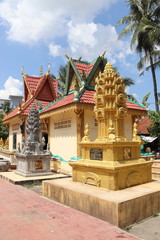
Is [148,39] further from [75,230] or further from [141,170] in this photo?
[75,230]

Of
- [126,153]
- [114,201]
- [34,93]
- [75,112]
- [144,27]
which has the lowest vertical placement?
[114,201]

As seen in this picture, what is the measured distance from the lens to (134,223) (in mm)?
4828

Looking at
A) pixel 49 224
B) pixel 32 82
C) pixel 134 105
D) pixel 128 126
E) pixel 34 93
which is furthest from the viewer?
pixel 32 82

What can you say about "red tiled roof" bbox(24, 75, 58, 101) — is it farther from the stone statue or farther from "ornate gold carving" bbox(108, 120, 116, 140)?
"ornate gold carving" bbox(108, 120, 116, 140)

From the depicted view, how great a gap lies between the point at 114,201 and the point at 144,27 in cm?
1876

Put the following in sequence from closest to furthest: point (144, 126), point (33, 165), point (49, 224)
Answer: point (49, 224) < point (33, 165) < point (144, 126)

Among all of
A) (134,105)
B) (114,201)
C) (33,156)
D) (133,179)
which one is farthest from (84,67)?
(114,201)

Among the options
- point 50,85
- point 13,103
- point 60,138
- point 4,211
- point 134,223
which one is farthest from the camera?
point 13,103

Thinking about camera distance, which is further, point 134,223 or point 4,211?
point 4,211

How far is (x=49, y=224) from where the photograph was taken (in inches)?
182

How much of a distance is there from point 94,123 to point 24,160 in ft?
13.9

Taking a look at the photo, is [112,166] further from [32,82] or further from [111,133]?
[32,82]

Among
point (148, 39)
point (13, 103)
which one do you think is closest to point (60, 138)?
point (148, 39)

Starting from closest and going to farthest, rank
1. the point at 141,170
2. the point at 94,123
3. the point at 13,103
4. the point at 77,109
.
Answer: the point at 141,170
the point at 77,109
the point at 94,123
the point at 13,103
